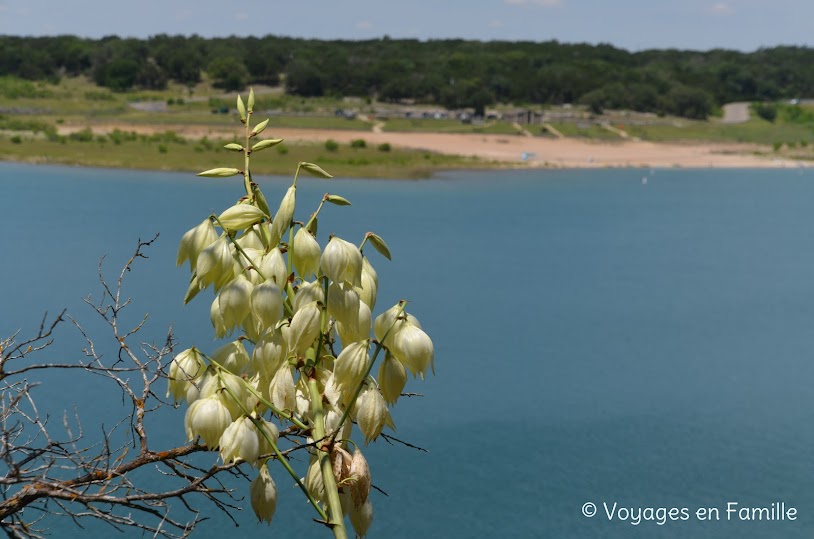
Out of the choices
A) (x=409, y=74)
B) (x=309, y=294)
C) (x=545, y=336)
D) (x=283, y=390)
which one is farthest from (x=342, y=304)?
(x=409, y=74)

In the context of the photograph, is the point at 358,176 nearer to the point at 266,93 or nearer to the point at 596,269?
the point at 596,269

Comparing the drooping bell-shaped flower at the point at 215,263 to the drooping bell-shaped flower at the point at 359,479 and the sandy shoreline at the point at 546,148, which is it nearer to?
the drooping bell-shaped flower at the point at 359,479

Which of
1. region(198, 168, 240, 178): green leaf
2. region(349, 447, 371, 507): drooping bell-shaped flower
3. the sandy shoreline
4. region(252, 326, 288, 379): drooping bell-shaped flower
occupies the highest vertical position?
region(198, 168, 240, 178): green leaf

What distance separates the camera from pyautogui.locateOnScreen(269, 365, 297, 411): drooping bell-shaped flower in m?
1.79

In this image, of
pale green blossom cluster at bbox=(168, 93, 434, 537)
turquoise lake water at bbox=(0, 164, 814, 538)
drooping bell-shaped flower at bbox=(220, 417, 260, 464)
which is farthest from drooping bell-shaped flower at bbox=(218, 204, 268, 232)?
turquoise lake water at bbox=(0, 164, 814, 538)

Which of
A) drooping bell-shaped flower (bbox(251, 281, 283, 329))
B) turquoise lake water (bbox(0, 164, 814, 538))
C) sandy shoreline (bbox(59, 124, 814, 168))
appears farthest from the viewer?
sandy shoreline (bbox(59, 124, 814, 168))

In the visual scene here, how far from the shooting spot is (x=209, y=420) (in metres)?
1.72

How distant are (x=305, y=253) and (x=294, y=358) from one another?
0.18 m

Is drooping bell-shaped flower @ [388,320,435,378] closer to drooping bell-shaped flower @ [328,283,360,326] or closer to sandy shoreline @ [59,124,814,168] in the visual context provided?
drooping bell-shaped flower @ [328,283,360,326]

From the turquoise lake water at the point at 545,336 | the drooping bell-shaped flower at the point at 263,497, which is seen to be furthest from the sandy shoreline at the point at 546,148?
the drooping bell-shaped flower at the point at 263,497

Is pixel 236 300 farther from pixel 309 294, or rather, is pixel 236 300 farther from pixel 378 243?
pixel 378 243

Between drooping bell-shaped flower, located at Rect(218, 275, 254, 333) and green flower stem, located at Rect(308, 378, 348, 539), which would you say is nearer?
green flower stem, located at Rect(308, 378, 348, 539)

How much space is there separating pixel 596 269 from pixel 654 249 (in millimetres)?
3413

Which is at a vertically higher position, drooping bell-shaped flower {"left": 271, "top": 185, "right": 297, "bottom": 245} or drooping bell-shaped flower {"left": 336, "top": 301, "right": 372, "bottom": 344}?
drooping bell-shaped flower {"left": 271, "top": 185, "right": 297, "bottom": 245}
